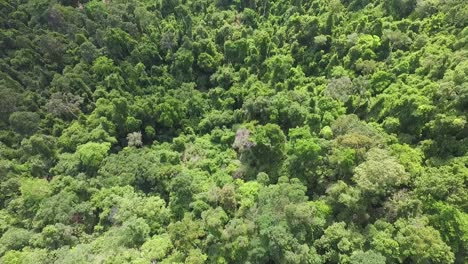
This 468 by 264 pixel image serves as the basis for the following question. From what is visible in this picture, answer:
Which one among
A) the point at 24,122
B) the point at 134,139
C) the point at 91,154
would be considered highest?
the point at 24,122

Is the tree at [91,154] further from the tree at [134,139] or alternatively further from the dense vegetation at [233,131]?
the tree at [134,139]

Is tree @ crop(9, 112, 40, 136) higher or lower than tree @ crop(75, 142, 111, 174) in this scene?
higher

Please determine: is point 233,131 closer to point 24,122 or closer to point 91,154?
point 91,154

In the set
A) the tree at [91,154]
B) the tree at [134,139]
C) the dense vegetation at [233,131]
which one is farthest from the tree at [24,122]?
the tree at [134,139]

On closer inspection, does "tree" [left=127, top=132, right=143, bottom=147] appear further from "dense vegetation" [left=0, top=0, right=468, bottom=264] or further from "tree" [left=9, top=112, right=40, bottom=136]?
"tree" [left=9, top=112, right=40, bottom=136]

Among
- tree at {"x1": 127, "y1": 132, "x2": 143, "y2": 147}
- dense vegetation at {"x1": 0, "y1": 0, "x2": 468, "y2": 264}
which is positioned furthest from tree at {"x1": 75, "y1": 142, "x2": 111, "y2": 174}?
tree at {"x1": 127, "y1": 132, "x2": 143, "y2": 147}

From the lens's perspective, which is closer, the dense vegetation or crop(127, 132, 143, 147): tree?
the dense vegetation

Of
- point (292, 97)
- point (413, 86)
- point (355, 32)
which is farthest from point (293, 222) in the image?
point (355, 32)

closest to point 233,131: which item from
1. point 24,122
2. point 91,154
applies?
point 91,154

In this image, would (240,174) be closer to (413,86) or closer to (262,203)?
(262,203)
